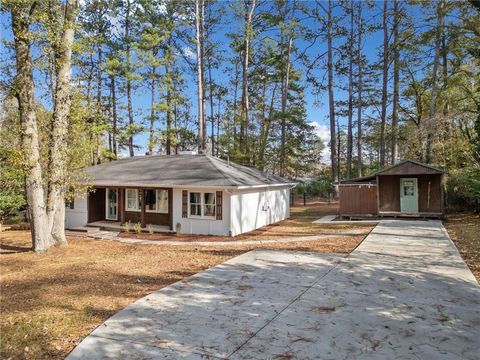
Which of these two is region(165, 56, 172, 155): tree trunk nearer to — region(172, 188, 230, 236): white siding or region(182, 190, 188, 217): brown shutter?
region(172, 188, 230, 236): white siding

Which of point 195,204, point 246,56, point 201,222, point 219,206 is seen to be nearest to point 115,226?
point 195,204

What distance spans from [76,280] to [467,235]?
1226 cm

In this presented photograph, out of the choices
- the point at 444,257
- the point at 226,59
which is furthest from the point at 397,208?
the point at 226,59

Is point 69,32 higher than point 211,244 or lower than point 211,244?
higher

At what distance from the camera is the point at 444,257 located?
9.06 meters

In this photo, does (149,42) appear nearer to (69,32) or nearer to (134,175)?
(134,175)

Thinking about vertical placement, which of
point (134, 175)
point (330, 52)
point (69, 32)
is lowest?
point (134, 175)

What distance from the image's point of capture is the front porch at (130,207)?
50.9 ft

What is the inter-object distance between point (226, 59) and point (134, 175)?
62.1ft

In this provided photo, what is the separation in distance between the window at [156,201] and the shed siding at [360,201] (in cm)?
886

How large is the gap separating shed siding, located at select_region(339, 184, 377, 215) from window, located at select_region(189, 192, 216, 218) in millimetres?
7515

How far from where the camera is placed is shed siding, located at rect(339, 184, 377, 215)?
18.2 metres

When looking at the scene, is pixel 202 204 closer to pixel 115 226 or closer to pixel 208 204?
pixel 208 204

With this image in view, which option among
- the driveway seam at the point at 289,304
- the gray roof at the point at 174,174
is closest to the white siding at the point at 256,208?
the gray roof at the point at 174,174
